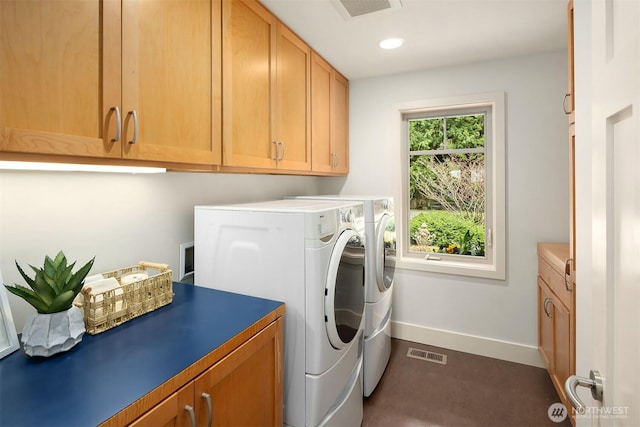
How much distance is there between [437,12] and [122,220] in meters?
1.99

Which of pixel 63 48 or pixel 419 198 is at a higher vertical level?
pixel 63 48

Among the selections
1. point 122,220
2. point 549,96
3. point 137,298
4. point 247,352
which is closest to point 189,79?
point 122,220

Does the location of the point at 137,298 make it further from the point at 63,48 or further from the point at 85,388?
the point at 63,48

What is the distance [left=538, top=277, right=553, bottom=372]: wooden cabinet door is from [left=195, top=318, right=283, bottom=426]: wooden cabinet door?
5.99 feet

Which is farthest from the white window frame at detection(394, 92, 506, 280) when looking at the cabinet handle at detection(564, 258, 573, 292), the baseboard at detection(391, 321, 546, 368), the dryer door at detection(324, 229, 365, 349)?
the dryer door at detection(324, 229, 365, 349)

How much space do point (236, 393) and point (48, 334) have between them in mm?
555

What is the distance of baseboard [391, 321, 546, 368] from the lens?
2539 millimetres

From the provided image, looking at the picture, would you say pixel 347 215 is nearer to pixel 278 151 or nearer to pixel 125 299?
pixel 278 151

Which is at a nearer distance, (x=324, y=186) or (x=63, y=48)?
(x=63, y=48)

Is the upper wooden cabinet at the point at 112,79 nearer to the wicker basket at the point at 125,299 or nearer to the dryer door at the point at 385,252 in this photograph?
the wicker basket at the point at 125,299

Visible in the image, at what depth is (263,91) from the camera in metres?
1.76

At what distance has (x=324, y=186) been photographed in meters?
3.27

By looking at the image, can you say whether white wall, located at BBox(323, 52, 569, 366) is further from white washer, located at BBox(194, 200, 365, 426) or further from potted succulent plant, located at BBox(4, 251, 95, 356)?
potted succulent plant, located at BBox(4, 251, 95, 356)

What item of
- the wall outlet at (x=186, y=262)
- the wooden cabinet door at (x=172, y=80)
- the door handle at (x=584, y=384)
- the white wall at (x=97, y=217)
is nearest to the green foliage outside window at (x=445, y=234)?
the white wall at (x=97, y=217)
